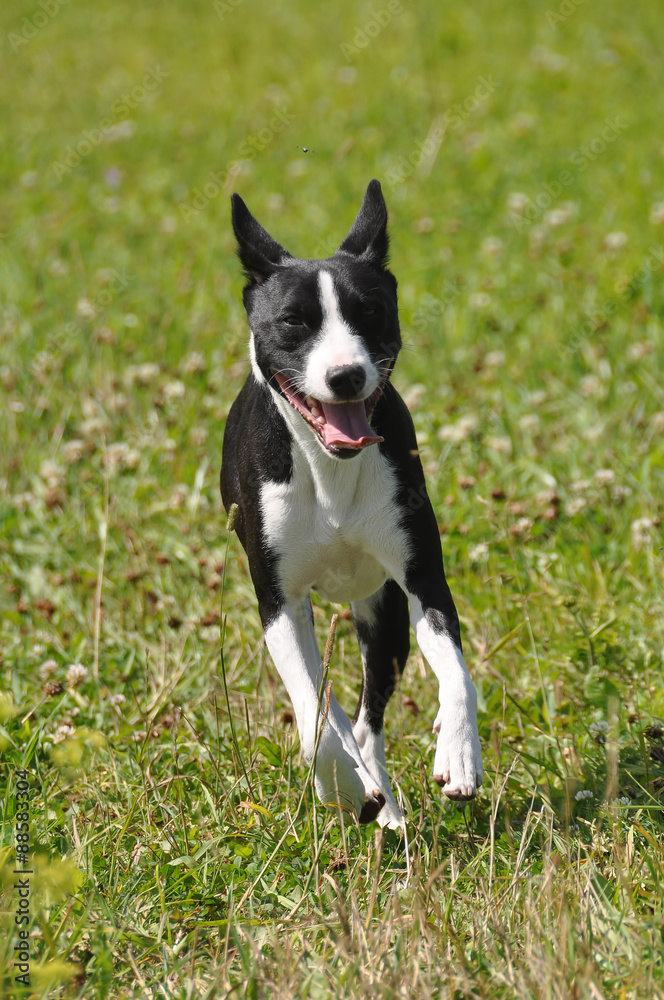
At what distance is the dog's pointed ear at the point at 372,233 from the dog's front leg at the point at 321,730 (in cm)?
111

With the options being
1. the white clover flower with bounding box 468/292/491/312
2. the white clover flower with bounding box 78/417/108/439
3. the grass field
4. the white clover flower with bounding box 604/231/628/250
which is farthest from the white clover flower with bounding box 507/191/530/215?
the white clover flower with bounding box 78/417/108/439

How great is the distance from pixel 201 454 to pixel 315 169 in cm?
447

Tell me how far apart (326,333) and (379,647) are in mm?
1184

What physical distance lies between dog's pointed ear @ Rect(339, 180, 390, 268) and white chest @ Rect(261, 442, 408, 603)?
0.62 meters

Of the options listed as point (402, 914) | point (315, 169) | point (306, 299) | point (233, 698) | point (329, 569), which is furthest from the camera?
point (315, 169)

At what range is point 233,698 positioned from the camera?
424 centimetres

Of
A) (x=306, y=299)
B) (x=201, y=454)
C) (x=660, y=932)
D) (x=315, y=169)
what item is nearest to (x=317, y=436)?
(x=306, y=299)

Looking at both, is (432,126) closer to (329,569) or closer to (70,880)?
(329,569)

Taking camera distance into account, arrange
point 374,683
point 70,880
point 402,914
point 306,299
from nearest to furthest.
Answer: point 70,880 → point 402,914 → point 306,299 → point 374,683

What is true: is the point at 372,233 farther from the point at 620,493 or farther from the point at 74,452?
the point at 74,452

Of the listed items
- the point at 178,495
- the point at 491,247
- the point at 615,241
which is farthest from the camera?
the point at 491,247

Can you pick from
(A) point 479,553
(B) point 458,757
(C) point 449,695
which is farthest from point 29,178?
(B) point 458,757

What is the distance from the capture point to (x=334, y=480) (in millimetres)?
3381

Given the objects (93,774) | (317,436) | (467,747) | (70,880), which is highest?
(317,436)
